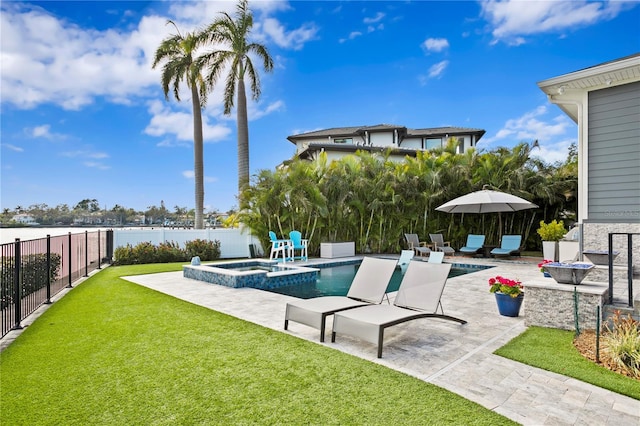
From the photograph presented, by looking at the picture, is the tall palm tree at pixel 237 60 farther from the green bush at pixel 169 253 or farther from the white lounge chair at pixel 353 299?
the white lounge chair at pixel 353 299

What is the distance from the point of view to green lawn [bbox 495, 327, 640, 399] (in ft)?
11.0

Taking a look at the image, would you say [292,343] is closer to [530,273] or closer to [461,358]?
[461,358]

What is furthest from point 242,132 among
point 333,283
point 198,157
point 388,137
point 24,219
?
point 24,219

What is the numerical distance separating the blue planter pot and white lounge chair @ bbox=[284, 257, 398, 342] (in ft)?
5.97

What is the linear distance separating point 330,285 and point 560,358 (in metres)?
6.24

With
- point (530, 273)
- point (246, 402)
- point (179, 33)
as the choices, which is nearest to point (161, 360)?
point (246, 402)

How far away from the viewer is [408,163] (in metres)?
17.0

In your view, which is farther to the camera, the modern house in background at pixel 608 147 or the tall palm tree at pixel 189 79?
the tall palm tree at pixel 189 79

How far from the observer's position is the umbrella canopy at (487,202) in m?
12.6

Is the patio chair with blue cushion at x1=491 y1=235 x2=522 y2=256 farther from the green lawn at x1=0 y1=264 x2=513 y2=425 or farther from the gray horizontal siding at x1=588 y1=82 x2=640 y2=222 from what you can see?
the green lawn at x1=0 y1=264 x2=513 y2=425

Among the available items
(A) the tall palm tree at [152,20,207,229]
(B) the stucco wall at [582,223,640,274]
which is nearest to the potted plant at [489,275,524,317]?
(B) the stucco wall at [582,223,640,274]

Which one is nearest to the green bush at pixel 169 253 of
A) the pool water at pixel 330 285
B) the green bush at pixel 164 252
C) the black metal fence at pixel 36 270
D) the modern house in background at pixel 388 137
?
the green bush at pixel 164 252

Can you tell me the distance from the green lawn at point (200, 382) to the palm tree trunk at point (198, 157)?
1322 centimetres

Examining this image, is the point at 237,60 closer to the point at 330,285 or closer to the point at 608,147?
the point at 330,285
